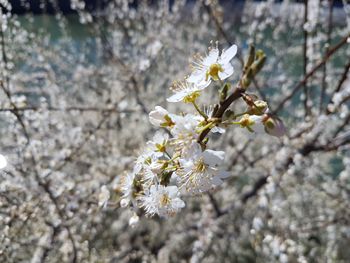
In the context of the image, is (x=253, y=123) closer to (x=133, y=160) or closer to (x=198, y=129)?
(x=198, y=129)

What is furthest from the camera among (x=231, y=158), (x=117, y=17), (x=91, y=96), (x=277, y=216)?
(x=117, y=17)

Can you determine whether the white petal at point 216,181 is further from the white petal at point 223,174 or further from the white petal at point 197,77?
the white petal at point 197,77

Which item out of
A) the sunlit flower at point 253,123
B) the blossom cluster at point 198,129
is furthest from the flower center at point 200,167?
the sunlit flower at point 253,123

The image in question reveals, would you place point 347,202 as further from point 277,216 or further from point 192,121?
point 192,121

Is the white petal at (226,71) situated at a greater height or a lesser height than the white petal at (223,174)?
greater

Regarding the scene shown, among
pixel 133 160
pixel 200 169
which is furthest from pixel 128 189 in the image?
pixel 133 160

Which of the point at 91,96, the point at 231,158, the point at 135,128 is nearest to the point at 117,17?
the point at 91,96

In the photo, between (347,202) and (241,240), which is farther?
(241,240)

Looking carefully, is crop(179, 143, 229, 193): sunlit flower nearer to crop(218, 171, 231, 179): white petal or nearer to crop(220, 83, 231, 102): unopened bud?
crop(218, 171, 231, 179): white petal
